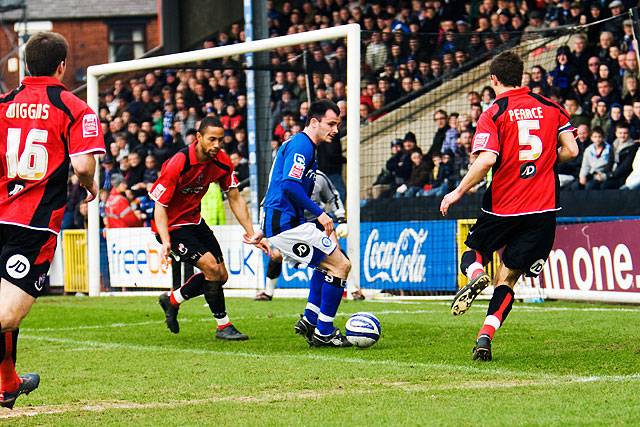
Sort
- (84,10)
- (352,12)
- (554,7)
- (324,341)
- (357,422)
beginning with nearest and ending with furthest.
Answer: (357,422) → (324,341) → (554,7) → (352,12) → (84,10)

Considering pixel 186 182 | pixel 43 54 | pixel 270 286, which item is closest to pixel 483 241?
pixel 186 182

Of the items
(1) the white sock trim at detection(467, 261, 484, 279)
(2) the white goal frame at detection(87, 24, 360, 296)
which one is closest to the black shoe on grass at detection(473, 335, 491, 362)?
(1) the white sock trim at detection(467, 261, 484, 279)

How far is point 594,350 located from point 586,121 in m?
8.33

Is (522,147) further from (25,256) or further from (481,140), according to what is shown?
(25,256)

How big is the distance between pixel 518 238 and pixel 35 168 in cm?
394

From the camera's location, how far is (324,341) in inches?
412

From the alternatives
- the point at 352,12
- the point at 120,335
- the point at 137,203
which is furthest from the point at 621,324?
the point at 352,12

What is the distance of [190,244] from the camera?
1143 cm

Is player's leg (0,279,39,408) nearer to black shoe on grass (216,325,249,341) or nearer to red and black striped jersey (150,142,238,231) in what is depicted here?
red and black striped jersey (150,142,238,231)

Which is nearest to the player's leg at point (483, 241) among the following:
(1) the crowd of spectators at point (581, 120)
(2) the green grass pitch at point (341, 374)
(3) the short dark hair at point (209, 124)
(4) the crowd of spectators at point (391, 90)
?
(2) the green grass pitch at point (341, 374)

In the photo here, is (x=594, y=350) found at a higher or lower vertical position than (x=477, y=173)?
lower

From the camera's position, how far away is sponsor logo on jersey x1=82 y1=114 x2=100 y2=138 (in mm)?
6836

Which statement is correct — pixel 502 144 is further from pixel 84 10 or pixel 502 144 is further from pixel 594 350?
pixel 84 10

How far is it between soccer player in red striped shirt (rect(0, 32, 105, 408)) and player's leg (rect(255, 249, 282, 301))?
9591 mm
